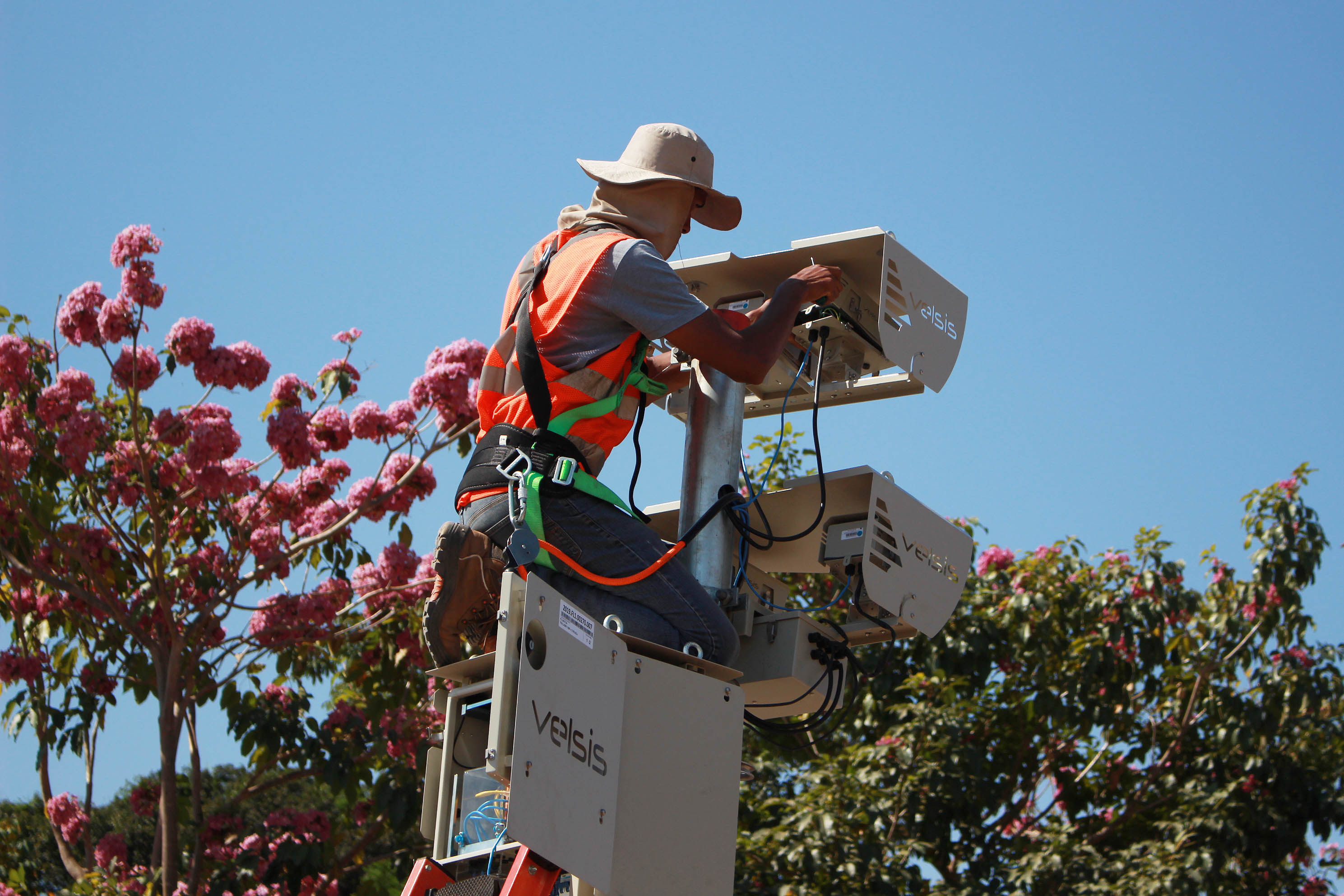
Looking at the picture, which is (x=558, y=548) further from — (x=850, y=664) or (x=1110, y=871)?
(x=1110, y=871)

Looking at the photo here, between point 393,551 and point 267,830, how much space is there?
5.29ft

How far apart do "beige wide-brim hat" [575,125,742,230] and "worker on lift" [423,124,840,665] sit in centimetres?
2

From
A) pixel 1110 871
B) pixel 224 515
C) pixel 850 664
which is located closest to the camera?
pixel 850 664

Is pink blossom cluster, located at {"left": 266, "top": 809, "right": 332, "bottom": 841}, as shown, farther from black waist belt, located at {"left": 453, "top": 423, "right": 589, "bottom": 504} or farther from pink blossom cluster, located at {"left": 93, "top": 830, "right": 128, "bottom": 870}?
black waist belt, located at {"left": 453, "top": 423, "right": 589, "bottom": 504}

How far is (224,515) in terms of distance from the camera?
8172 mm

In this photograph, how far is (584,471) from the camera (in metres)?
3.68

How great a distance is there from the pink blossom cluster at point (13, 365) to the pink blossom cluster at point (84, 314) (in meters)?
0.26

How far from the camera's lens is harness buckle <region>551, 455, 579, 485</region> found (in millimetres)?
3564

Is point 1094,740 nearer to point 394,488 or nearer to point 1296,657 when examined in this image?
point 1296,657

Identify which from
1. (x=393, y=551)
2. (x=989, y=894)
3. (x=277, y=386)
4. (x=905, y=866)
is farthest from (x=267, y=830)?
(x=989, y=894)

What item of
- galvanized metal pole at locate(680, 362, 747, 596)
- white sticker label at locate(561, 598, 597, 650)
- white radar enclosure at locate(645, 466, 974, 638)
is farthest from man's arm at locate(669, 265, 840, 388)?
white sticker label at locate(561, 598, 597, 650)

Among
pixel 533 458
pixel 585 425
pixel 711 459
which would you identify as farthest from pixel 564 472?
pixel 711 459

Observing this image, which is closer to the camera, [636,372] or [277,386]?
[636,372]

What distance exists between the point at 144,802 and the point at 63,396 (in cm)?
229
